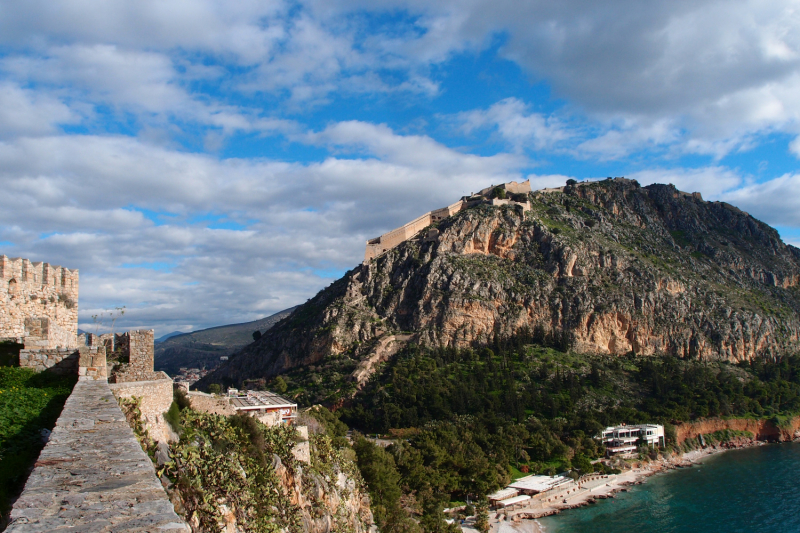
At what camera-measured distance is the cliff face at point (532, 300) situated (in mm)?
85625

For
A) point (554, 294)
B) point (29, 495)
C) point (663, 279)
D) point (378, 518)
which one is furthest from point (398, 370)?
point (29, 495)

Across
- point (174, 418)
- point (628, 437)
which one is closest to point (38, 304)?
point (174, 418)

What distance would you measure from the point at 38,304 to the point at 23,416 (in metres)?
7.67

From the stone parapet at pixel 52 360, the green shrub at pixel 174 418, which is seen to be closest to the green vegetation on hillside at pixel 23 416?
the stone parapet at pixel 52 360

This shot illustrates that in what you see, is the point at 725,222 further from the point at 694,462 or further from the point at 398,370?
the point at 398,370

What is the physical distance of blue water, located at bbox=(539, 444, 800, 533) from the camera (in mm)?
45125

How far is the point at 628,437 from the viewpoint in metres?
66.9

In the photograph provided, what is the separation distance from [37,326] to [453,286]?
77.0m

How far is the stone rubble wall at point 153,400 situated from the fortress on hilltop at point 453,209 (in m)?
81.7

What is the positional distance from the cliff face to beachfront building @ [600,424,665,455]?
20113 mm

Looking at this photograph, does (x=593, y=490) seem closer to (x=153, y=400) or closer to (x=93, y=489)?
(x=153, y=400)

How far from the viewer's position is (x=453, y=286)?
87938 mm

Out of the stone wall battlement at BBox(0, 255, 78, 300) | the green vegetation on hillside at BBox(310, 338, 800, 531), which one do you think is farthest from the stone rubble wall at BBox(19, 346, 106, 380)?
the green vegetation on hillside at BBox(310, 338, 800, 531)

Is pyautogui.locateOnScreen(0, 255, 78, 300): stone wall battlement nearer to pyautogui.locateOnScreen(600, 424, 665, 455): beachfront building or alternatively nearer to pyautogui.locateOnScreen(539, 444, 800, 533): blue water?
pyautogui.locateOnScreen(539, 444, 800, 533): blue water
